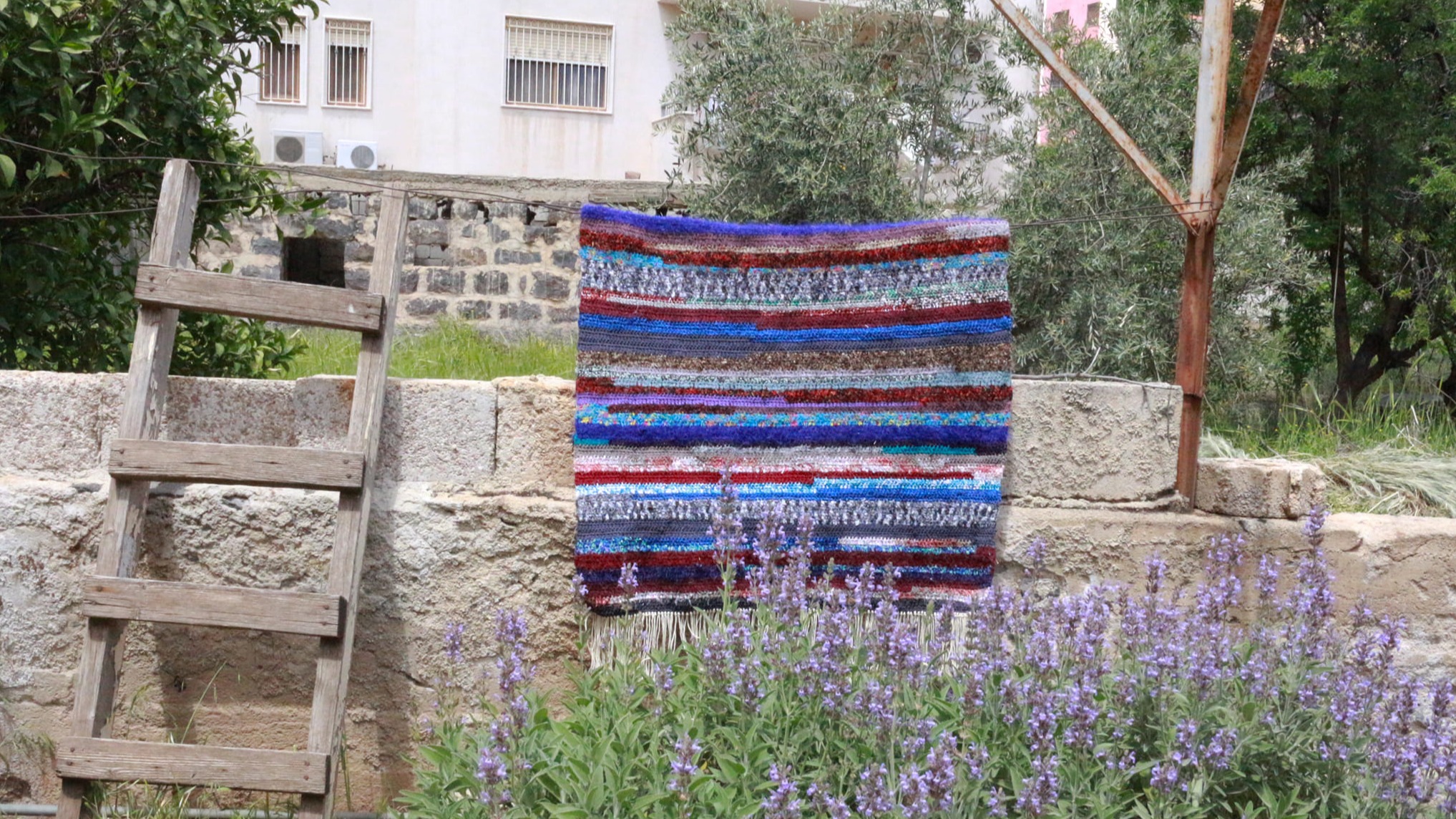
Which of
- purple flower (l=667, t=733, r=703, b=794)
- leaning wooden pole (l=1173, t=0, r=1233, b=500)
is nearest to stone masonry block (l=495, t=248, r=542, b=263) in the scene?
leaning wooden pole (l=1173, t=0, r=1233, b=500)

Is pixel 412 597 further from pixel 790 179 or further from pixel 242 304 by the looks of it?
pixel 790 179

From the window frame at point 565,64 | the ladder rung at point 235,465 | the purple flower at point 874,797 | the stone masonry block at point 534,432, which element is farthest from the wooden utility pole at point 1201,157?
the window frame at point 565,64

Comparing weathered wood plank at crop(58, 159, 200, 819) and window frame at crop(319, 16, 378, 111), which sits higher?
window frame at crop(319, 16, 378, 111)

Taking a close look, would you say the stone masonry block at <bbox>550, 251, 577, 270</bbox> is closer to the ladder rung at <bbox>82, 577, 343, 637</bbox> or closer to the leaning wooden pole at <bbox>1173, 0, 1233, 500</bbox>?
the leaning wooden pole at <bbox>1173, 0, 1233, 500</bbox>

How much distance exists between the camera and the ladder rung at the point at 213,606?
9.39 ft

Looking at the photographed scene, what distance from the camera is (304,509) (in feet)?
10.5

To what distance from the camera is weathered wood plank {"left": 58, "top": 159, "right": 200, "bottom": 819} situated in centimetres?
286

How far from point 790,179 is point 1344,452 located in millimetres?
2637

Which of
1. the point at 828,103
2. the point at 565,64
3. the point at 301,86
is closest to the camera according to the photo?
the point at 828,103

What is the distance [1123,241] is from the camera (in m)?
5.20

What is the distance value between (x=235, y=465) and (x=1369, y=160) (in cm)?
656

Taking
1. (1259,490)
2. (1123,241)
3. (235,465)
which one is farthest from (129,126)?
(1123,241)

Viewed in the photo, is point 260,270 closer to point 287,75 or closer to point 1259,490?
point 287,75

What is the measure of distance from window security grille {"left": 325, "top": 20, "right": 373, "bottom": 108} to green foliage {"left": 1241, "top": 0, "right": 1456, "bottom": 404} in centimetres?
904
